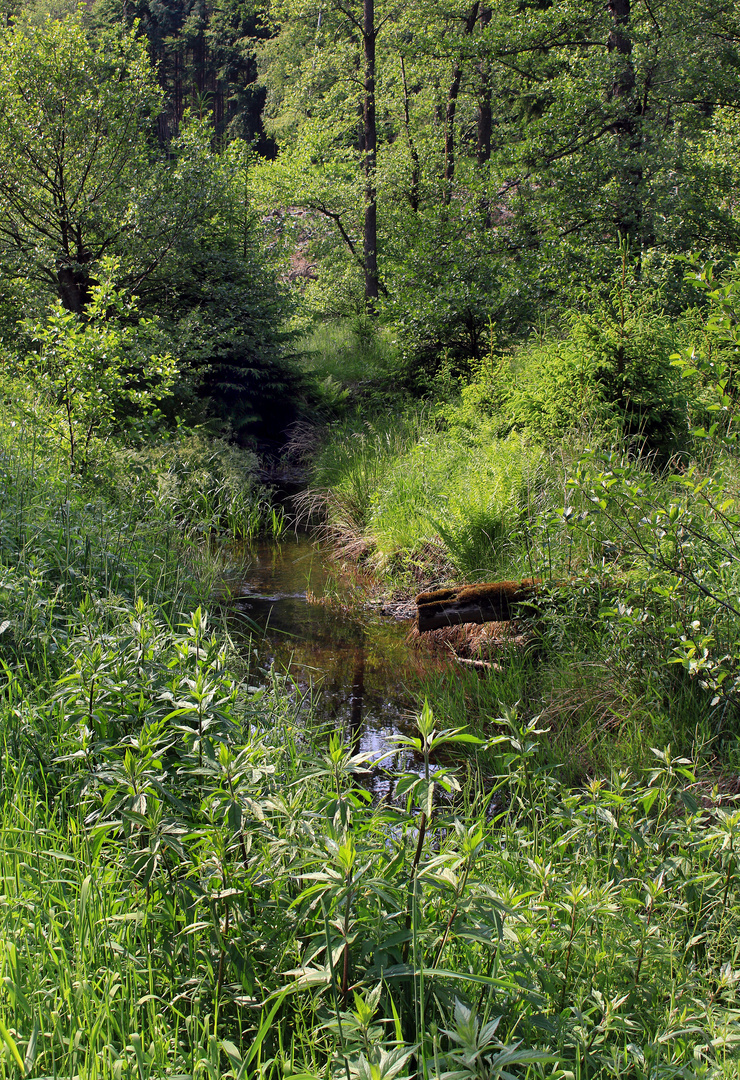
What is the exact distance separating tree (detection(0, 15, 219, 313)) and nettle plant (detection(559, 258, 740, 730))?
26.9ft

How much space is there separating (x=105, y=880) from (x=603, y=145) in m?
12.4

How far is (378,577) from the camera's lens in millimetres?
7730

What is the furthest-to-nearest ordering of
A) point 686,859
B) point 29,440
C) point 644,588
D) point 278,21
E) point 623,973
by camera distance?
point 278,21 → point 29,440 → point 644,588 → point 686,859 → point 623,973

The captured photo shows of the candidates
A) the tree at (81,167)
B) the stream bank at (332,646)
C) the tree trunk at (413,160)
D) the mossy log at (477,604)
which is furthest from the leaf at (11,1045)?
the tree trunk at (413,160)

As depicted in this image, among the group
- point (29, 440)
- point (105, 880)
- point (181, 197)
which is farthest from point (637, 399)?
point (181, 197)

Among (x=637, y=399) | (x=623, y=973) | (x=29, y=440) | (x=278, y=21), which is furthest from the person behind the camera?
(x=278, y=21)

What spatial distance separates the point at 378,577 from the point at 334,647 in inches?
64.9

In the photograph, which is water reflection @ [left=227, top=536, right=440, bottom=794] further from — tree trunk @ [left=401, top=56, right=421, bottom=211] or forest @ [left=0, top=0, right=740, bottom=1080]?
tree trunk @ [left=401, top=56, right=421, bottom=211]

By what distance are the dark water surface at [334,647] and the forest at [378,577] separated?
1.9 inches

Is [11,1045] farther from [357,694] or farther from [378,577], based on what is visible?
[378,577]

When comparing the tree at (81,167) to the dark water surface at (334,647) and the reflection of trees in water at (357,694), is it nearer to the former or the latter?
the dark water surface at (334,647)

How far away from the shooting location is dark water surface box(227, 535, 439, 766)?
5.03m

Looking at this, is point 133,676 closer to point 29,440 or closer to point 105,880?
point 105,880

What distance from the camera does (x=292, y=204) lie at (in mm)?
17297
